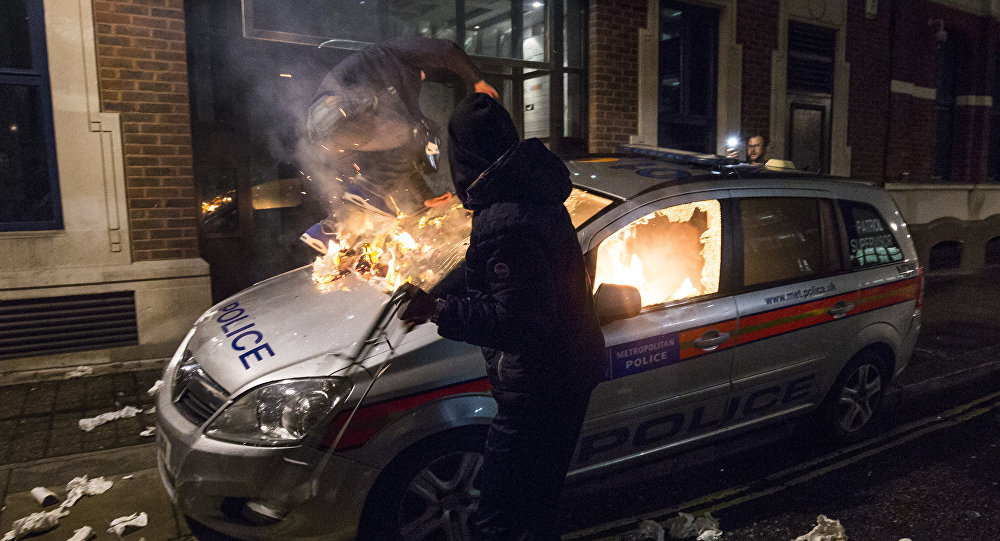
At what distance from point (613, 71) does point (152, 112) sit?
5390 mm

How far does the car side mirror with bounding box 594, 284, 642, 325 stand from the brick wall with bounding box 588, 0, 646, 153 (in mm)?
5793

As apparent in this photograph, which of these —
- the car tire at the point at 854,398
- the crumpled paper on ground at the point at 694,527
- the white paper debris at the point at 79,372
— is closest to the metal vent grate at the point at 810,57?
the car tire at the point at 854,398

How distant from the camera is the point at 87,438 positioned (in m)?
4.29

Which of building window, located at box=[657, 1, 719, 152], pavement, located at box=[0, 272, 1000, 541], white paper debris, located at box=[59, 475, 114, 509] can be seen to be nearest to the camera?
pavement, located at box=[0, 272, 1000, 541]

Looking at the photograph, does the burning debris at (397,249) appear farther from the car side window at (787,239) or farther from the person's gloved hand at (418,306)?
the car side window at (787,239)

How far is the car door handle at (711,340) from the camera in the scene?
11.3 feet

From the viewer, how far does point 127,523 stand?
3.21 metres

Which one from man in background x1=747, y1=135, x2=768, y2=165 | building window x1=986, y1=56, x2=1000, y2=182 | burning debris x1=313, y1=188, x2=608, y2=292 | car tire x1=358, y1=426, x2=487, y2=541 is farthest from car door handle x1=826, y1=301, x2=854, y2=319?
building window x1=986, y1=56, x2=1000, y2=182

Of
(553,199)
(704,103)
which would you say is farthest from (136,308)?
(704,103)

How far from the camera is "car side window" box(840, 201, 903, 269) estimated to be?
4246mm

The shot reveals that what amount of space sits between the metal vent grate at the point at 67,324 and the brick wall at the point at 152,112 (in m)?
0.50

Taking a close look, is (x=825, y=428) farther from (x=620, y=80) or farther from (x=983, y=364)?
(x=620, y=80)

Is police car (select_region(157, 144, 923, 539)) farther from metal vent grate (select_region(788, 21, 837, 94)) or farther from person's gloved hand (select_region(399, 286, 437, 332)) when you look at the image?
metal vent grate (select_region(788, 21, 837, 94))

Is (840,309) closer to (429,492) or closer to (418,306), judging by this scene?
(429,492)
